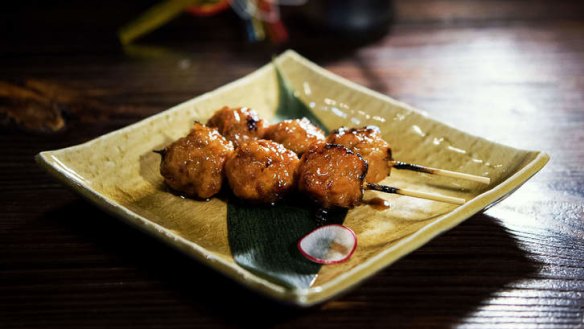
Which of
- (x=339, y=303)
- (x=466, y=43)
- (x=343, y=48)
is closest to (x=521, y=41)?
(x=466, y=43)

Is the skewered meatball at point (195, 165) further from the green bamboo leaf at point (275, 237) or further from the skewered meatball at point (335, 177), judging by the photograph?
the skewered meatball at point (335, 177)

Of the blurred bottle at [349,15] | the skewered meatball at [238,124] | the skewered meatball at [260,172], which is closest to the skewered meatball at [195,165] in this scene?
the skewered meatball at [260,172]

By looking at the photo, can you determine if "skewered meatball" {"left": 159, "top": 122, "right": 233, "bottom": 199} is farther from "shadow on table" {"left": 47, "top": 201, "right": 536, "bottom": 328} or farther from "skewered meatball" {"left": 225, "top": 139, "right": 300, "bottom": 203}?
"shadow on table" {"left": 47, "top": 201, "right": 536, "bottom": 328}

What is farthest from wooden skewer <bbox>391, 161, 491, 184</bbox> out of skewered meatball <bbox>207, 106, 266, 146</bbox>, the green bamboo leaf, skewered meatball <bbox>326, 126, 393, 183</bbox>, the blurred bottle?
the blurred bottle

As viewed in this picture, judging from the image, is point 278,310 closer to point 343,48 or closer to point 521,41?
point 343,48

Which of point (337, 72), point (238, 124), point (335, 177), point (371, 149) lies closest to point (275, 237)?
point (335, 177)
